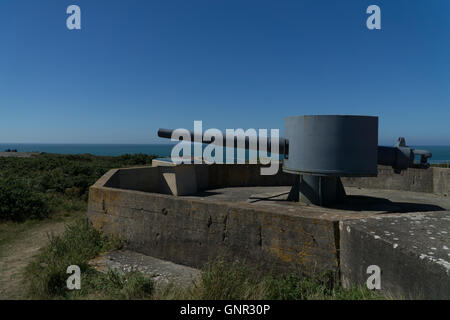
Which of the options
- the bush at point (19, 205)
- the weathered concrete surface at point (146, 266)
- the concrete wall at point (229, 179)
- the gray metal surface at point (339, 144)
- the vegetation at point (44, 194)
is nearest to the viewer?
the weathered concrete surface at point (146, 266)

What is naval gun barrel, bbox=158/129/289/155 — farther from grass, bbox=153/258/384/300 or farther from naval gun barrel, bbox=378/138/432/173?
grass, bbox=153/258/384/300

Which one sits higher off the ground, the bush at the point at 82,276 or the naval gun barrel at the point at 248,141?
the naval gun barrel at the point at 248,141

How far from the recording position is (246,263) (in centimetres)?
421

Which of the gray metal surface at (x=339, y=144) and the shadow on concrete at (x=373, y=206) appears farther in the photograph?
the shadow on concrete at (x=373, y=206)

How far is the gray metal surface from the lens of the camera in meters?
5.24

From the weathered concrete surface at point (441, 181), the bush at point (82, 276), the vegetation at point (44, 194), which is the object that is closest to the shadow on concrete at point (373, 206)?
the weathered concrete surface at point (441, 181)

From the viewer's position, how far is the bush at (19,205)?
7.68 meters

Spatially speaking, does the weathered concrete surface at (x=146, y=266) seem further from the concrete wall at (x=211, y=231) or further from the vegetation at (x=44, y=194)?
the vegetation at (x=44, y=194)

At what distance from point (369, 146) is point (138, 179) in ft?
19.7

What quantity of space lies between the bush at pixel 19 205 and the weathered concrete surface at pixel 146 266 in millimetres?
4038

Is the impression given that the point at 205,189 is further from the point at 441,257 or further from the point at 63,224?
the point at 441,257

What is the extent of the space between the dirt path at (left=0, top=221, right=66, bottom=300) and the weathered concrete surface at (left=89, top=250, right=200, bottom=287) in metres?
1.02
